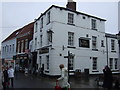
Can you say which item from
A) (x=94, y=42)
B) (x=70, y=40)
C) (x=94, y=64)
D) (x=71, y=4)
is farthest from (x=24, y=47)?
(x=94, y=64)

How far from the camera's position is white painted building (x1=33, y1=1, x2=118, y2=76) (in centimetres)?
2031

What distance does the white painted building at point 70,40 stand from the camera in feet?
66.6

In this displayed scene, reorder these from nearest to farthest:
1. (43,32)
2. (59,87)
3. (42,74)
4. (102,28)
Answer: (59,87)
(42,74)
(43,32)
(102,28)

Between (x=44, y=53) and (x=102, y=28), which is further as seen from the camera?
(x=102, y=28)

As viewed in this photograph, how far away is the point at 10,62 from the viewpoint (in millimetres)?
36188

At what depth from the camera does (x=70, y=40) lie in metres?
21.8

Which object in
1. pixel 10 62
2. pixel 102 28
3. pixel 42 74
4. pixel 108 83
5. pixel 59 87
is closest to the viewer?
pixel 59 87

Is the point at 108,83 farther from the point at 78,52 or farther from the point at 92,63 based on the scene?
the point at 92,63

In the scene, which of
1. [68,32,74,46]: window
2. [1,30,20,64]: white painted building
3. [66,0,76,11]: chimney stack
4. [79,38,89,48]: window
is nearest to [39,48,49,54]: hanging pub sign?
[68,32,74,46]: window

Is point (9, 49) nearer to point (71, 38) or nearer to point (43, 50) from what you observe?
point (43, 50)

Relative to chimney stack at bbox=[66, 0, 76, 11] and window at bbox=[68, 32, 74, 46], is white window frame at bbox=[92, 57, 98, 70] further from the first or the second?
chimney stack at bbox=[66, 0, 76, 11]

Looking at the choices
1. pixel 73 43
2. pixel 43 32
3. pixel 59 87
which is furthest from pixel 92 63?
pixel 59 87

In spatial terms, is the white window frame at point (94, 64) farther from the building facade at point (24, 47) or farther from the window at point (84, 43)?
the building facade at point (24, 47)

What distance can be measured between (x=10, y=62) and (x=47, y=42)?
56.3ft
